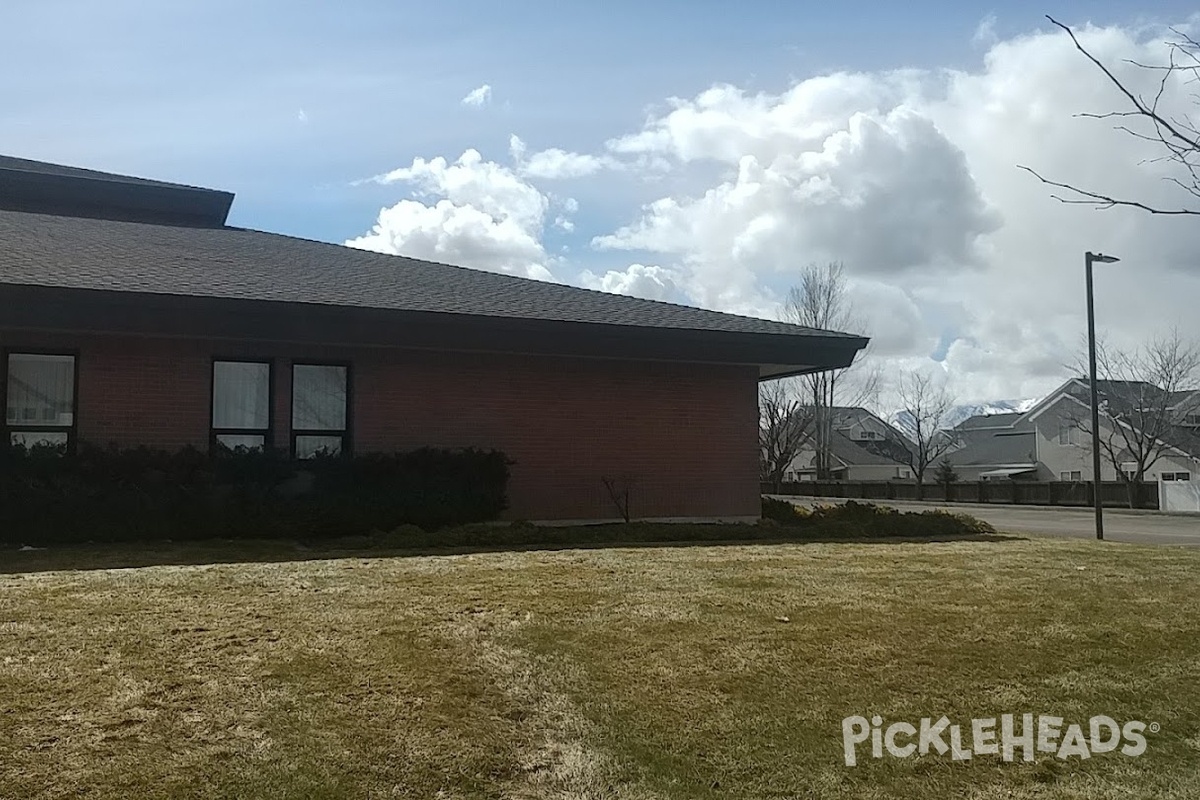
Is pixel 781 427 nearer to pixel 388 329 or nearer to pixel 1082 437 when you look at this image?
pixel 1082 437

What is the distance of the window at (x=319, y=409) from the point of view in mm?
14438

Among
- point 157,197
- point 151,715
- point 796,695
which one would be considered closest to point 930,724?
point 796,695

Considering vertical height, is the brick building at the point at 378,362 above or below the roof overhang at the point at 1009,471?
above

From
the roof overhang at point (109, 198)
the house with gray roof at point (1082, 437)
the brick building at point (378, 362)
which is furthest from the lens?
the house with gray roof at point (1082, 437)

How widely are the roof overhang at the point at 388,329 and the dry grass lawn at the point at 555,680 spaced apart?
454 centimetres

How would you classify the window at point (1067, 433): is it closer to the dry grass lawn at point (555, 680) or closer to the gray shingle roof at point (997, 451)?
the gray shingle roof at point (997, 451)

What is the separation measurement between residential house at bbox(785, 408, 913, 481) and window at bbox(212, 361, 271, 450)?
5584 centimetres

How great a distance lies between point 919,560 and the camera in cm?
1065

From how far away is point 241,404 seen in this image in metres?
14.2

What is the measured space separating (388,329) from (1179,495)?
108 ft

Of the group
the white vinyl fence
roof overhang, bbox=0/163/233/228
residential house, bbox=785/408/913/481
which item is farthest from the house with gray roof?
roof overhang, bbox=0/163/233/228

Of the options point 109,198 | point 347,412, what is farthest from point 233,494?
point 109,198

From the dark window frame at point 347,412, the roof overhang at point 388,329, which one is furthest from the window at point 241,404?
the roof overhang at point 388,329

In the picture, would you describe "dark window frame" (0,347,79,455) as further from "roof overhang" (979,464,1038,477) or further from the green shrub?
"roof overhang" (979,464,1038,477)
